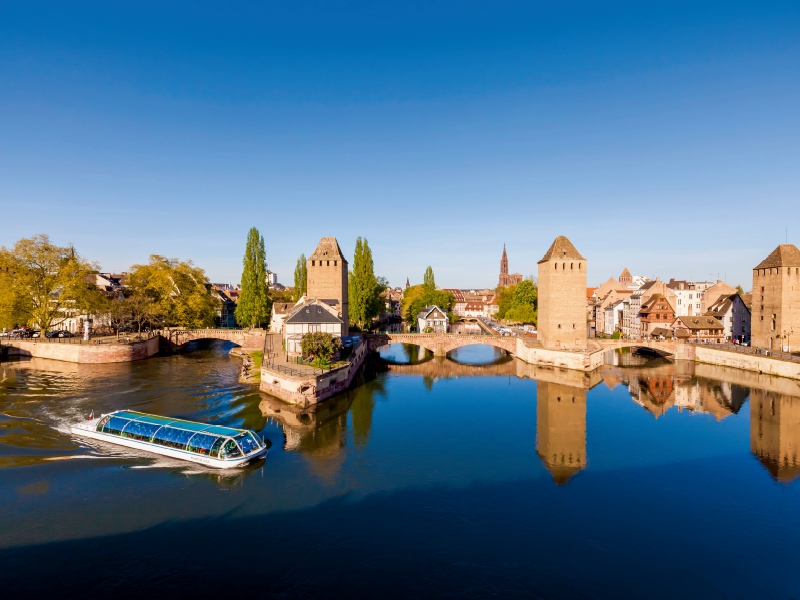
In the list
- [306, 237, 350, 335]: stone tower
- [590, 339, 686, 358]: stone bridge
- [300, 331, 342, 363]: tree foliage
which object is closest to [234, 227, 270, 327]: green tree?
[306, 237, 350, 335]: stone tower

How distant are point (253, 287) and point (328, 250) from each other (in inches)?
459

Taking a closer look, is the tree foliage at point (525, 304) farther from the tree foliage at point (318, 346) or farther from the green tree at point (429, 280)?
the tree foliage at point (318, 346)

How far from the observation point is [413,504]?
18.2 meters

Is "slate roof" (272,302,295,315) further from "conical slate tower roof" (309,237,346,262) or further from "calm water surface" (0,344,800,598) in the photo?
"calm water surface" (0,344,800,598)

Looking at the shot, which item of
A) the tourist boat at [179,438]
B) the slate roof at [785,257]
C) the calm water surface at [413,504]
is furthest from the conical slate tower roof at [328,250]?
the slate roof at [785,257]

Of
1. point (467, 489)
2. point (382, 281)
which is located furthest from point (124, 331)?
point (467, 489)

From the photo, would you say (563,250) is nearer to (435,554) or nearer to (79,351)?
(435,554)

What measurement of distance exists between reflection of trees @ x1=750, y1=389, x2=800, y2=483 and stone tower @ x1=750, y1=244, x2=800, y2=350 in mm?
15321

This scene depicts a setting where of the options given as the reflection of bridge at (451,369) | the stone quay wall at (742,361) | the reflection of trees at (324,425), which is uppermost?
the stone quay wall at (742,361)

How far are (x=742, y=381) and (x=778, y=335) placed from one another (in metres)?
11.3

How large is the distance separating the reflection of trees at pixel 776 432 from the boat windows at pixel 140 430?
29.6 meters

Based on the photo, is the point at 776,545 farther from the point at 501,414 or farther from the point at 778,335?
the point at 778,335

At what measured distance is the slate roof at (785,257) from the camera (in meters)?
48.6

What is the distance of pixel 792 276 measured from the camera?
1913 inches
